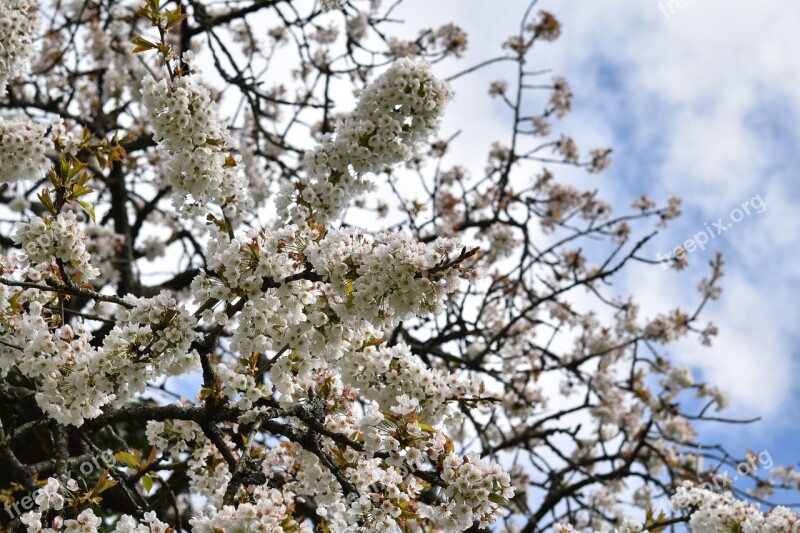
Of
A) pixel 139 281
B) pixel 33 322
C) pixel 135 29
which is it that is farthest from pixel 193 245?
pixel 33 322

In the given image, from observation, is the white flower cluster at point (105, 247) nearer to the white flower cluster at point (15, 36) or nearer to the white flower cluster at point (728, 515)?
the white flower cluster at point (15, 36)

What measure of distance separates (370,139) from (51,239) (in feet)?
5.48

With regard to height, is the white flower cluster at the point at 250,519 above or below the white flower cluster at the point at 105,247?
below

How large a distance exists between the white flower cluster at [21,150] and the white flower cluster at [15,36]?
0.04 metres

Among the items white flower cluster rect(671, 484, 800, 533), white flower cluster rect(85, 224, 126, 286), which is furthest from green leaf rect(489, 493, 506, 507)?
white flower cluster rect(85, 224, 126, 286)

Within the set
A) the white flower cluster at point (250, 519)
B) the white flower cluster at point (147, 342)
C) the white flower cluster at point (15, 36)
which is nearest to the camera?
the white flower cluster at point (250, 519)

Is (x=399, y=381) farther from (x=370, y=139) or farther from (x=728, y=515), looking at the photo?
(x=728, y=515)

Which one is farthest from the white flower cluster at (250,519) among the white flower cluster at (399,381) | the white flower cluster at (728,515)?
the white flower cluster at (728,515)

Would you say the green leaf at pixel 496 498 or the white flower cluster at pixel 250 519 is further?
the green leaf at pixel 496 498

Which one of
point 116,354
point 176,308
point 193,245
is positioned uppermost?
point 193,245

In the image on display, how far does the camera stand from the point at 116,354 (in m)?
2.71

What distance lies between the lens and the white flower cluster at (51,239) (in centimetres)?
278

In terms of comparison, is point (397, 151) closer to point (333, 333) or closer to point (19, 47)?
point (333, 333)

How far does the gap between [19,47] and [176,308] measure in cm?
197
